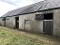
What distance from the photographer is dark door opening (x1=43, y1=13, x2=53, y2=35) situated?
1152 cm

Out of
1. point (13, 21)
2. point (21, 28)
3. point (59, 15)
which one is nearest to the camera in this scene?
point (59, 15)

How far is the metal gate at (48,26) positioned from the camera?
37.8 ft

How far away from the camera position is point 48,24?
11.9m

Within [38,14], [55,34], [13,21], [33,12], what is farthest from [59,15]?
[13,21]

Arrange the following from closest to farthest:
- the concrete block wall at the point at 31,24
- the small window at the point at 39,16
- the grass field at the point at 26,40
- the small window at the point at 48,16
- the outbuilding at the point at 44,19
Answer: the grass field at the point at 26,40, the outbuilding at the point at 44,19, the small window at the point at 48,16, the small window at the point at 39,16, the concrete block wall at the point at 31,24

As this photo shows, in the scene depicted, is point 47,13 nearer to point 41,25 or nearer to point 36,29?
point 41,25

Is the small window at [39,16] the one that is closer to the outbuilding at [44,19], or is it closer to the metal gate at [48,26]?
the outbuilding at [44,19]

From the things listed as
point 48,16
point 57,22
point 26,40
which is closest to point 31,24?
point 48,16

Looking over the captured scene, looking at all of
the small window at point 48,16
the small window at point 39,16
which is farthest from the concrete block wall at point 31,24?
the small window at point 48,16

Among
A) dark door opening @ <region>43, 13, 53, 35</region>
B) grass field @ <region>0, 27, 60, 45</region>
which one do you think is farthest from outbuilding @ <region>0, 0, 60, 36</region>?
grass field @ <region>0, 27, 60, 45</region>

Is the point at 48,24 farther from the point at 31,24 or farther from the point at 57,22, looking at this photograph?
the point at 31,24

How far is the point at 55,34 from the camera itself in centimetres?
1089

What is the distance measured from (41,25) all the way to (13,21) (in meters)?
7.85

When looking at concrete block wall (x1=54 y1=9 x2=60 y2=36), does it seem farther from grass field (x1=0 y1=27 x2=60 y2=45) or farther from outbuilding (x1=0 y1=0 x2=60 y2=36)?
grass field (x1=0 y1=27 x2=60 y2=45)
